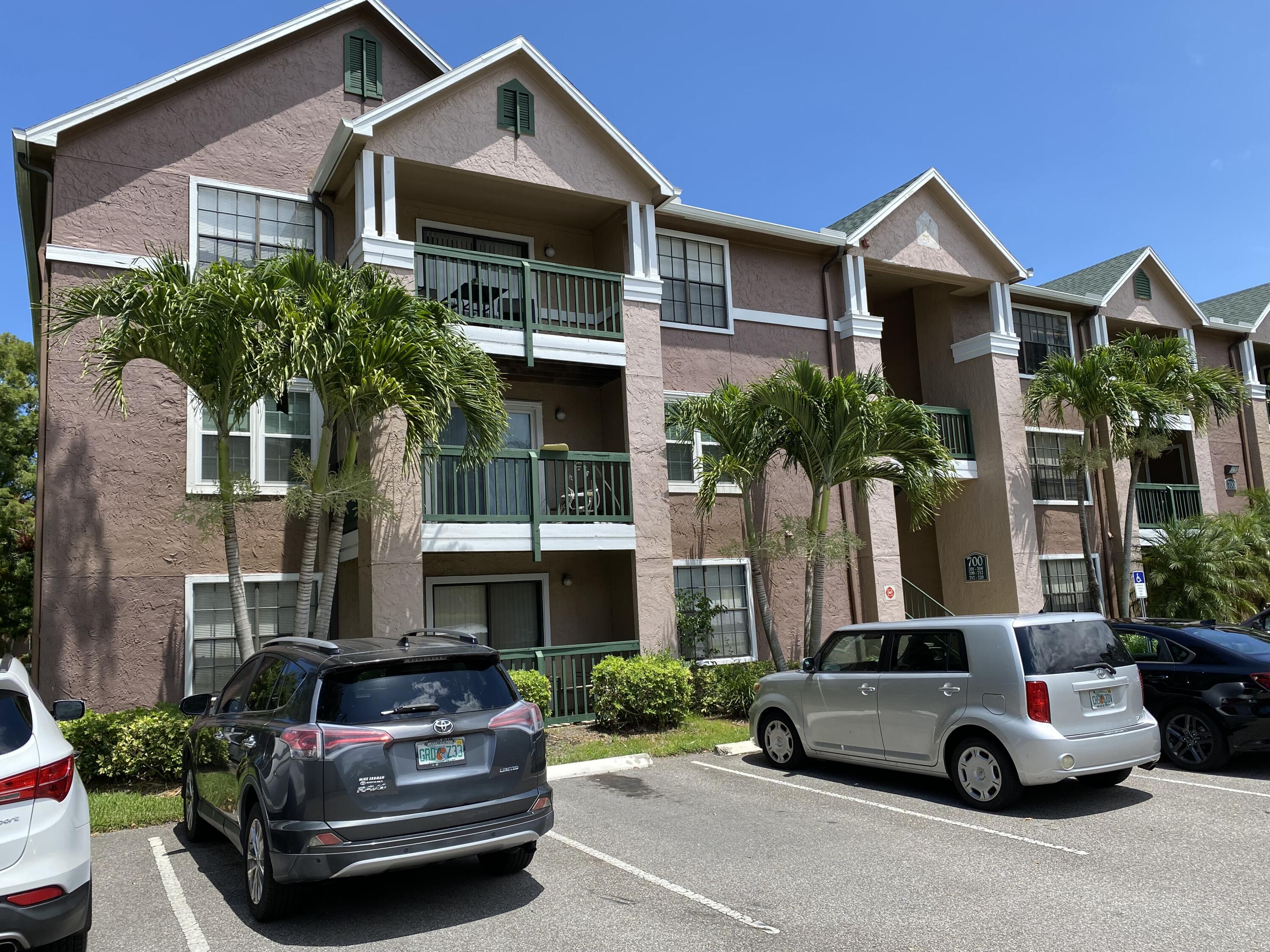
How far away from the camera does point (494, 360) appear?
14.4m

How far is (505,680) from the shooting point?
6.47 metres

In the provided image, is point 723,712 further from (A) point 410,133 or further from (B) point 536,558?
(A) point 410,133

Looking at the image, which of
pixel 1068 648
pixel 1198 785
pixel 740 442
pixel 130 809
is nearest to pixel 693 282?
pixel 740 442

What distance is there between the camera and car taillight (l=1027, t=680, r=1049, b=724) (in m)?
7.88

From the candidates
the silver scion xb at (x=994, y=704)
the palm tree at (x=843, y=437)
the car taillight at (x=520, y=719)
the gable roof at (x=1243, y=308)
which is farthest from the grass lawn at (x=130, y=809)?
the gable roof at (x=1243, y=308)

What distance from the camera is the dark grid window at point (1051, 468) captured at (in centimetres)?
1989

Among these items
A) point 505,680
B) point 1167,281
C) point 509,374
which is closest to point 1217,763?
point 505,680

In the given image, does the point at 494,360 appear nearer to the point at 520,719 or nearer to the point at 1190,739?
the point at 520,719

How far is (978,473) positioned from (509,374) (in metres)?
9.79

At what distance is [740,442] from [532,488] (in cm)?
309

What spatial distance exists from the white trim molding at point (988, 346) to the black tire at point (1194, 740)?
10.2m

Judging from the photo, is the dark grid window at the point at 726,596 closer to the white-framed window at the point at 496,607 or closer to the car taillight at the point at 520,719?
the white-framed window at the point at 496,607

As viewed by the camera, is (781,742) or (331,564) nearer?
(781,742)

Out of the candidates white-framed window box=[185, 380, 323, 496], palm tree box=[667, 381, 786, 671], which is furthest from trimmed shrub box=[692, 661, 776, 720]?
white-framed window box=[185, 380, 323, 496]
